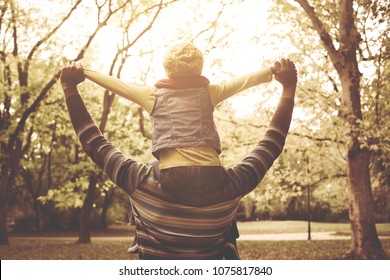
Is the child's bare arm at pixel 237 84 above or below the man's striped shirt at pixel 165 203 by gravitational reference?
above

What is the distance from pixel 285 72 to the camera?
4.36 ft

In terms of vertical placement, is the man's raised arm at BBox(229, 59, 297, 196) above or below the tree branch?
below

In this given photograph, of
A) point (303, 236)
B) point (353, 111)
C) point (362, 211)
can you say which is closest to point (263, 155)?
point (353, 111)

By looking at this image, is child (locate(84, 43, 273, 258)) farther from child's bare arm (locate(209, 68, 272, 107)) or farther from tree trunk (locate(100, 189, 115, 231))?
tree trunk (locate(100, 189, 115, 231))

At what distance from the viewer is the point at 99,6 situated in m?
10.3

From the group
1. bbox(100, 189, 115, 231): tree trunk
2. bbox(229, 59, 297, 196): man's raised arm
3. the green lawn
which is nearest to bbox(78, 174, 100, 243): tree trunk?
the green lawn

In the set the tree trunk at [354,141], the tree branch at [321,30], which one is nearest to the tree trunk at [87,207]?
the tree trunk at [354,141]

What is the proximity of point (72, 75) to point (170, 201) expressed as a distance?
478mm

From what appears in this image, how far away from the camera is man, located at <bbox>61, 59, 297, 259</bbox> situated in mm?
1141

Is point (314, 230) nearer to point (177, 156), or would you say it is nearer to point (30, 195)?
point (177, 156)

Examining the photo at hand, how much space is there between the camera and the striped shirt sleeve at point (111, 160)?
113cm

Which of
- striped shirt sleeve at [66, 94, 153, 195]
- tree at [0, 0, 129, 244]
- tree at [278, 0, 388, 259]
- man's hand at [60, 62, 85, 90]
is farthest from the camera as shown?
tree at [0, 0, 129, 244]

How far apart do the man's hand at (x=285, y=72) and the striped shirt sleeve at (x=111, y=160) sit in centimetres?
51

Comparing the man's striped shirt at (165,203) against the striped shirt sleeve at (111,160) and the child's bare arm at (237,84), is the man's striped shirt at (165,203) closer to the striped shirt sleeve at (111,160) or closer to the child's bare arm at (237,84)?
the striped shirt sleeve at (111,160)
